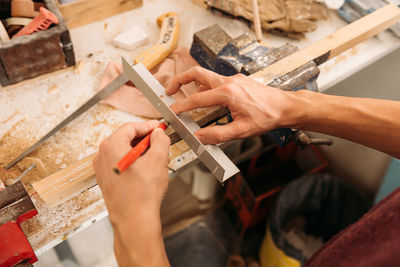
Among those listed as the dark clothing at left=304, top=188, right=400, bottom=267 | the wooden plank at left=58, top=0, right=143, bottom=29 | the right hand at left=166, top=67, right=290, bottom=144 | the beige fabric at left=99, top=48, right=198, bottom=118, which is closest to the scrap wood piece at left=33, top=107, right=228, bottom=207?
the right hand at left=166, top=67, right=290, bottom=144

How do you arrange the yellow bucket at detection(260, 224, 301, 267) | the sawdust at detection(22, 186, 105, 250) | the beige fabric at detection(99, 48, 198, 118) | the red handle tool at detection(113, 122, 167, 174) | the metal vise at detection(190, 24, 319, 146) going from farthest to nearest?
1. the yellow bucket at detection(260, 224, 301, 267)
2. the beige fabric at detection(99, 48, 198, 118)
3. the metal vise at detection(190, 24, 319, 146)
4. the sawdust at detection(22, 186, 105, 250)
5. the red handle tool at detection(113, 122, 167, 174)

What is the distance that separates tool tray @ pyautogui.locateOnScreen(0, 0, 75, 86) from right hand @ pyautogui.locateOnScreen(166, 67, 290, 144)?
0.46m

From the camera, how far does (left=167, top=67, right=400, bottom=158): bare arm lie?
2.57ft

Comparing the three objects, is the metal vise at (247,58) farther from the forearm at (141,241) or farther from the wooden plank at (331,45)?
the forearm at (141,241)

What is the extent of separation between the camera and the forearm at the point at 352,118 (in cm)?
78

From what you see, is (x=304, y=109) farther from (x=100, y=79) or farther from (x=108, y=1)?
(x=108, y=1)

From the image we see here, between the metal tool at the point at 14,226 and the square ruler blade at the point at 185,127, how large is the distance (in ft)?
1.24

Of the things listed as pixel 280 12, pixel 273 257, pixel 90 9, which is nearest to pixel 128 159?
pixel 90 9

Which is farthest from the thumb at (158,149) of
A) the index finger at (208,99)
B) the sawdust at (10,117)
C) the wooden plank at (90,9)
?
the wooden plank at (90,9)

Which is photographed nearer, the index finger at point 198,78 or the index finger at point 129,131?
the index finger at point 129,131

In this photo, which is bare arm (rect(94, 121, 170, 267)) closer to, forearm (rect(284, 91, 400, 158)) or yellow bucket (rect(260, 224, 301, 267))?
forearm (rect(284, 91, 400, 158))

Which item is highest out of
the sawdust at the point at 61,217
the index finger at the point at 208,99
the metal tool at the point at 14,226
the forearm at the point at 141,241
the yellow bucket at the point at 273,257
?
the index finger at the point at 208,99

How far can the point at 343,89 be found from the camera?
1438 mm

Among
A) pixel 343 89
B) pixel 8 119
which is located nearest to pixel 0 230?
pixel 8 119
